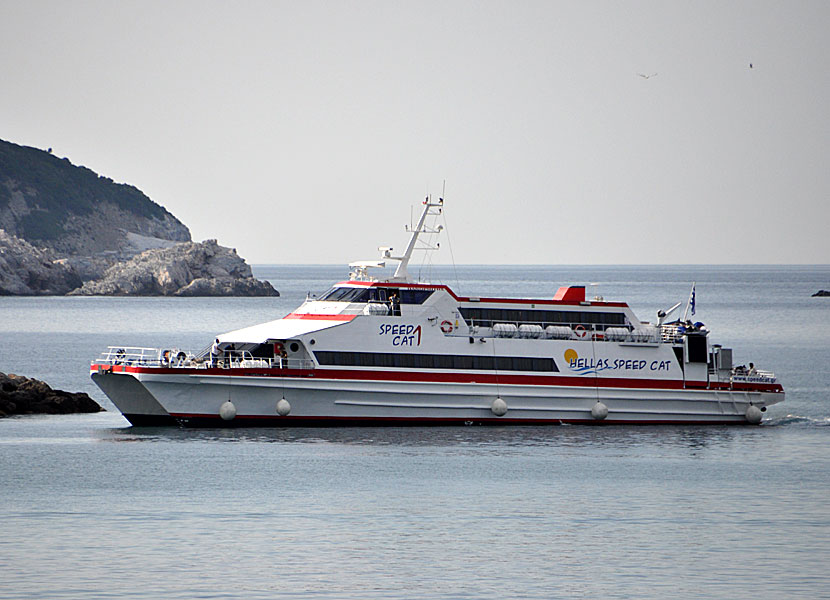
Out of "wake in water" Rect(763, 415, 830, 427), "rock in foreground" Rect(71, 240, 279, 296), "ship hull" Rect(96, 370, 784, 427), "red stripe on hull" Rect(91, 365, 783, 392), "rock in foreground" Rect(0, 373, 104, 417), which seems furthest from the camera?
"rock in foreground" Rect(71, 240, 279, 296)

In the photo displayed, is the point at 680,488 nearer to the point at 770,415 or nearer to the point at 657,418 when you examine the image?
the point at 657,418

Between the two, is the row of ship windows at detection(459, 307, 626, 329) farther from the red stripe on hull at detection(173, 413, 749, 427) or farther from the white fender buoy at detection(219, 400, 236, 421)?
the white fender buoy at detection(219, 400, 236, 421)

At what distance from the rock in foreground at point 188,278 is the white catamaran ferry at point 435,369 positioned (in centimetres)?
12990

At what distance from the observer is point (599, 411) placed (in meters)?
47.1

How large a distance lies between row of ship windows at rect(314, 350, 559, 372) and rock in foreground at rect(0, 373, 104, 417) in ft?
39.2

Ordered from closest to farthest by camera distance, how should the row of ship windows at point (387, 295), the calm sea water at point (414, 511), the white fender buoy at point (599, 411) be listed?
the calm sea water at point (414, 511)
the row of ship windows at point (387, 295)
the white fender buoy at point (599, 411)

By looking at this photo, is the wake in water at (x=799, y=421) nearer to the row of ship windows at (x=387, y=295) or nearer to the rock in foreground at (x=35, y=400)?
the row of ship windows at (x=387, y=295)

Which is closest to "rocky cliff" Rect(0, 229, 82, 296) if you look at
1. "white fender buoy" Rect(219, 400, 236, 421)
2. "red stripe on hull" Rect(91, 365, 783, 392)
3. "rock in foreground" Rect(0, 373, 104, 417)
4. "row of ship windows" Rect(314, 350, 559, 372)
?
"rock in foreground" Rect(0, 373, 104, 417)

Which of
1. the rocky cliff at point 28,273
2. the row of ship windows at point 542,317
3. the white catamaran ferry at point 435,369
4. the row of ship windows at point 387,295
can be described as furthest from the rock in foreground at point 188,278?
the row of ship windows at point 387,295

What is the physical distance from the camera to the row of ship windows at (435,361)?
4478 centimetres

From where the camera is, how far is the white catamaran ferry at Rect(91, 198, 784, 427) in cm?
4403

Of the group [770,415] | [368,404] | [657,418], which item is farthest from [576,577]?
[770,415]

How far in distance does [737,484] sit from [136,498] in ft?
57.0

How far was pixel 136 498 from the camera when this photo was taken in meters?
34.8
